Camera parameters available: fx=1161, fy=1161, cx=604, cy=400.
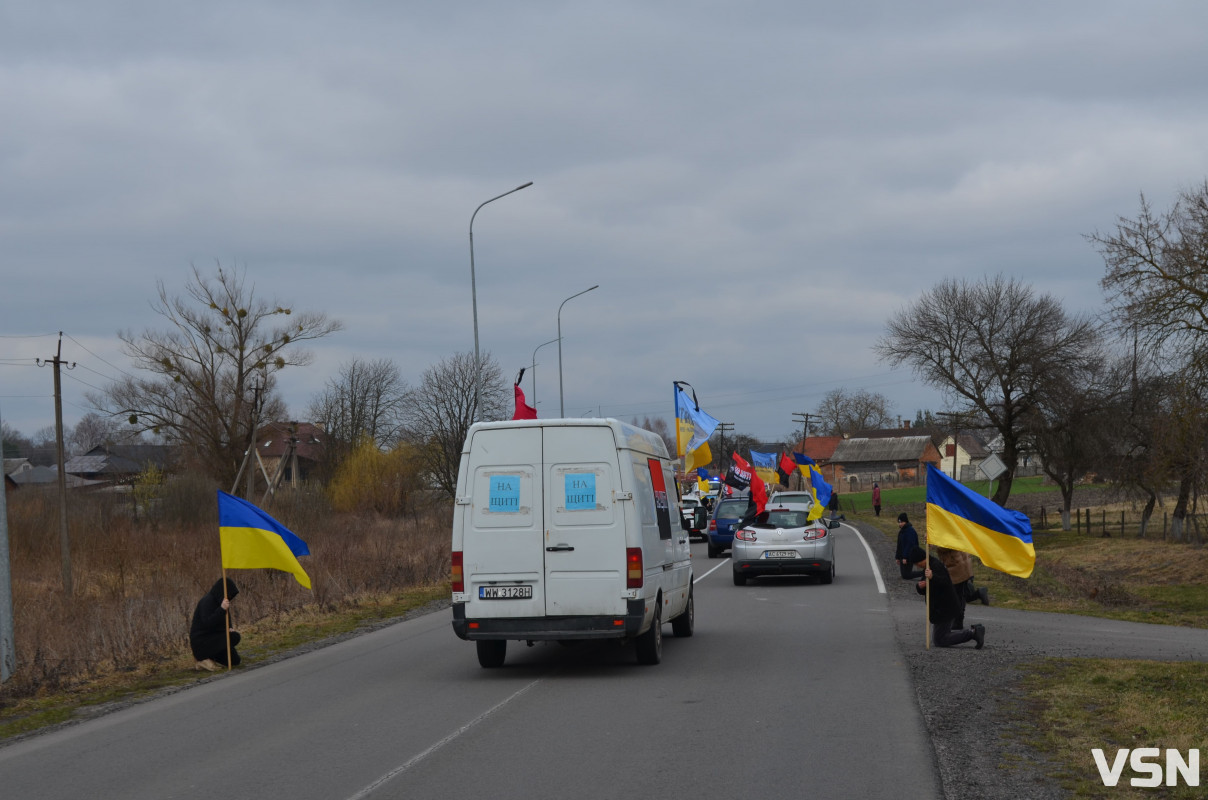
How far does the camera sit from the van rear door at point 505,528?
11945mm

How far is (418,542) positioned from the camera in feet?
120

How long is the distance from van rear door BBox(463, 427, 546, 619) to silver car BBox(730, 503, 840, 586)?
39.6ft

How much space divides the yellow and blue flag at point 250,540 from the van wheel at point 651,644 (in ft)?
13.3

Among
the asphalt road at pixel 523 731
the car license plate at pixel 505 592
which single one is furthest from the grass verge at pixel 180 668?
the car license plate at pixel 505 592

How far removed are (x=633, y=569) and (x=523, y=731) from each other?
310cm

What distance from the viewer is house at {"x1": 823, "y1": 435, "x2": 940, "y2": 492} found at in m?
145

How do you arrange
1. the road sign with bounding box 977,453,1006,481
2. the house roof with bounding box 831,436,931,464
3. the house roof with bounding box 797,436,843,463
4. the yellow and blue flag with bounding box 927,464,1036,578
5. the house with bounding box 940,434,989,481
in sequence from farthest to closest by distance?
the house roof with bounding box 797,436,843,463
the house roof with bounding box 831,436,931,464
the house with bounding box 940,434,989,481
the road sign with bounding box 977,453,1006,481
the yellow and blue flag with bounding box 927,464,1036,578

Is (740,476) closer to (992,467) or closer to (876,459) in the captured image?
(992,467)

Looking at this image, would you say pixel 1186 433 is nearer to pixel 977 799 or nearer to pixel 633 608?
pixel 633 608

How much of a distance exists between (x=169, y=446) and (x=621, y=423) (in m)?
51.6

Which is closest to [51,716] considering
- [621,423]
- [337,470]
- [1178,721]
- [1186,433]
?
[621,423]

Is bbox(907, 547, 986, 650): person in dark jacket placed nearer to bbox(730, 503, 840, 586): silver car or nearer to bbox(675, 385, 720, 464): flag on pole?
bbox(730, 503, 840, 586): silver car

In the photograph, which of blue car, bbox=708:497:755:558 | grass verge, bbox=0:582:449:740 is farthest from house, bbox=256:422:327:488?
grass verge, bbox=0:582:449:740

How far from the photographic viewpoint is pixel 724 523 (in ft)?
114
